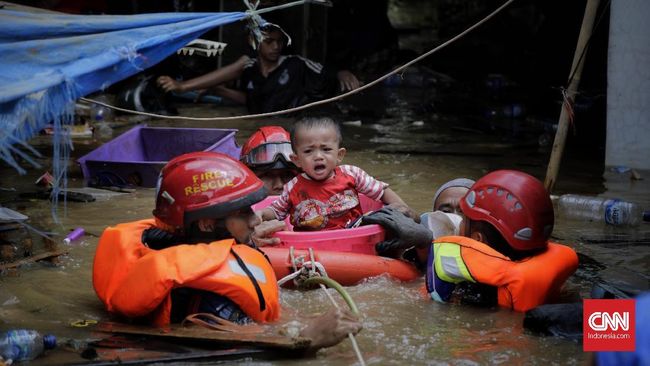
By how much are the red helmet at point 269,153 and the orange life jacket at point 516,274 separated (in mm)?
1956

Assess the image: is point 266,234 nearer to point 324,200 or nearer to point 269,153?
point 324,200

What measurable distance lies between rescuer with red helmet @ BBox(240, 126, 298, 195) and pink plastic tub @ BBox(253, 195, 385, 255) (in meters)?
1.16

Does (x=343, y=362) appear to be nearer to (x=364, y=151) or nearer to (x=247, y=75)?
(x=364, y=151)

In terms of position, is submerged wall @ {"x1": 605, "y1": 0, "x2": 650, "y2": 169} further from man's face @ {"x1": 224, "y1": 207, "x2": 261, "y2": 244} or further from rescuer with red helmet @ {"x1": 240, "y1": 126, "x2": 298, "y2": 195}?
man's face @ {"x1": 224, "y1": 207, "x2": 261, "y2": 244}

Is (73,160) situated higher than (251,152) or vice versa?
(251,152)

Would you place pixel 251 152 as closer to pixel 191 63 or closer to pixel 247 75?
pixel 247 75

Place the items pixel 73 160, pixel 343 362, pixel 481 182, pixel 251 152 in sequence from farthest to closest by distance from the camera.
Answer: pixel 73 160 → pixel 251 152 → pixel 481 182 → pixel 343 362

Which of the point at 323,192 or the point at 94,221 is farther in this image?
the point at 94,221

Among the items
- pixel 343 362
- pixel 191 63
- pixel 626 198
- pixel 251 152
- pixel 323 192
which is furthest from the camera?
pixel 191 63

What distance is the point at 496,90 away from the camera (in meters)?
13.8

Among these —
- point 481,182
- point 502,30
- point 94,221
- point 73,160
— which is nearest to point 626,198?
point 481,182

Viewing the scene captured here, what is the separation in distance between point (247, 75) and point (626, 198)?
5.36 meters

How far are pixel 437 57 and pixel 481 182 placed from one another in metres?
11.7

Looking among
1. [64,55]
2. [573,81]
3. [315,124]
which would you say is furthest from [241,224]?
[573,81]
